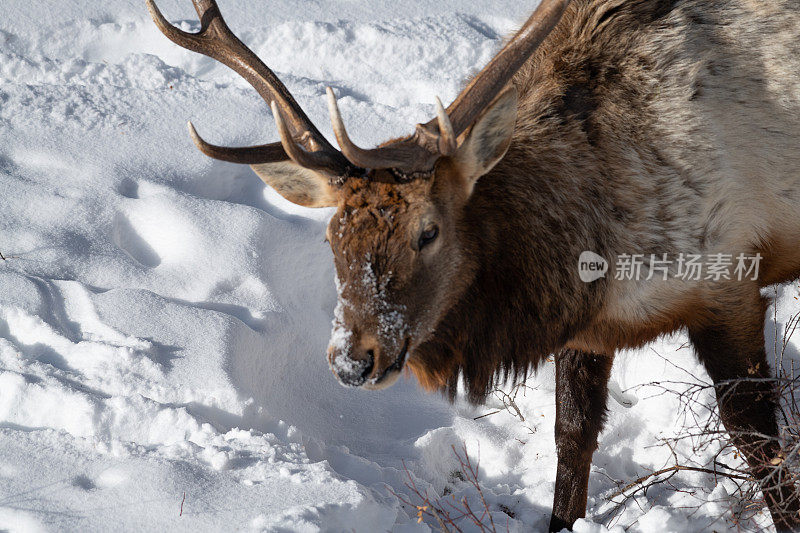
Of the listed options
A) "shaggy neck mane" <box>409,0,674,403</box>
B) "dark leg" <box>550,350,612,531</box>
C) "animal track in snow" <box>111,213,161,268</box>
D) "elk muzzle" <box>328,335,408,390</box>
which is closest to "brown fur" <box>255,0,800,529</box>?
"shaggy neck mane" <box>409,0,674,403</box>

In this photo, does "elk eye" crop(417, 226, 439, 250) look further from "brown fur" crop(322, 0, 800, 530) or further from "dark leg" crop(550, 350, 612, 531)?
"dark leg" crop(550, 350, 612, 531)

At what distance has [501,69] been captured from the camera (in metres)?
2.77

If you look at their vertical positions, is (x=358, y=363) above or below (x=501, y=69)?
below

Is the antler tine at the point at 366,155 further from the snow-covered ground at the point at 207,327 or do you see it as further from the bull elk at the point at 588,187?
the snow-covered ground at the point at 207,327

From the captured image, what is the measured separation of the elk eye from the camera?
2631mm

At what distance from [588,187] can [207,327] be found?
198 centimetres

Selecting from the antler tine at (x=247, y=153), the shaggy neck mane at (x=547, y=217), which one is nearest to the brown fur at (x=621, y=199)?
the shaggy neck mane at (x=547, y=217)

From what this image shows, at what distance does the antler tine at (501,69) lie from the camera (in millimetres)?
2719

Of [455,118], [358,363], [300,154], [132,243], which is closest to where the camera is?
[358,363]

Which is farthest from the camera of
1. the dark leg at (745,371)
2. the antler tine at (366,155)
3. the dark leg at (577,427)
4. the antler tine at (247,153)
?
the dark leg at (577,427)

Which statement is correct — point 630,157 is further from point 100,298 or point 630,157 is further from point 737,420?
point 100,298

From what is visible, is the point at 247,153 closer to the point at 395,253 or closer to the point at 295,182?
the point at 295,182

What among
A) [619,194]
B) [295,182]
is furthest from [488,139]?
[295,182]

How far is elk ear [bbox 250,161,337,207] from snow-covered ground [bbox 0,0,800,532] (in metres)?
1.02
